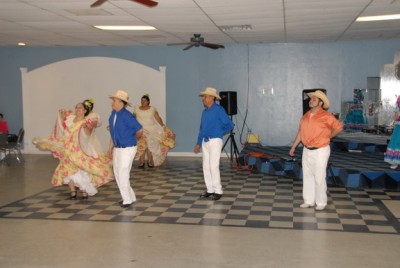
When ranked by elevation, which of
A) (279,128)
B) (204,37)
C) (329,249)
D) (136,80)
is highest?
(204,37)

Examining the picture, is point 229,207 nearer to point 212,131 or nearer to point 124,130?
point 212,131

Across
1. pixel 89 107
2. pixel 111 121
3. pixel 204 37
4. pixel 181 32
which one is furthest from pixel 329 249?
pixel 204 37

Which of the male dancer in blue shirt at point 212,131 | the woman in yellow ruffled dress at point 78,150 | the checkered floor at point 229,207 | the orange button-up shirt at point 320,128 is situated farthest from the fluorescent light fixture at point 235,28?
the orange button-up shirt at point 320,128

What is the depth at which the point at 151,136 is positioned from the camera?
33.4ft

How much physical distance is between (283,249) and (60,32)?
21.7 ft

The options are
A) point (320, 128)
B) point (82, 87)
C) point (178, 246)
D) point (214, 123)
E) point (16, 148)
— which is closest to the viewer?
point (178, 246)

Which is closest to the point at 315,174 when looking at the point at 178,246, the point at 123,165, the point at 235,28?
the point at 178,246

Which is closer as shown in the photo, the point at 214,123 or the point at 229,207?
the point at 229,207

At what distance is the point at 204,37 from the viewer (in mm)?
10297

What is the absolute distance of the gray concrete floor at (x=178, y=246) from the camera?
174 inches

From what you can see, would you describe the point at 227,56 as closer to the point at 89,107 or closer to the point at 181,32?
the point at 181,32

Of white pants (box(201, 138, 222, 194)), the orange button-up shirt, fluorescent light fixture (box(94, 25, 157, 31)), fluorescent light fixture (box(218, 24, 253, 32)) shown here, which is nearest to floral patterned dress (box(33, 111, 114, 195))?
white pants (box(201, 138, 222, 194))

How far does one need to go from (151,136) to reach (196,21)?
287 centimetres

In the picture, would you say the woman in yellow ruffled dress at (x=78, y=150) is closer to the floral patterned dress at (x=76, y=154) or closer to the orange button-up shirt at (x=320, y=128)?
the floral patterned dress at (x=76, y=154)
